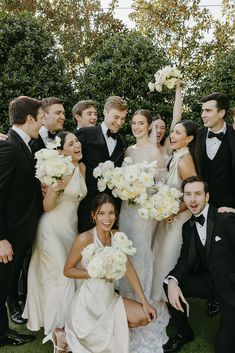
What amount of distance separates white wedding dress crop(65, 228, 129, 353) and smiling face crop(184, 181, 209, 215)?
3.61 ft

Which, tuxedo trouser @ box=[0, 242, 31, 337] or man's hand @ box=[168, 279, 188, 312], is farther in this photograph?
tuxedo trouser @ box=[0, 242, 31, 337]

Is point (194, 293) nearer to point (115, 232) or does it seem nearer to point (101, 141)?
point (115, 232)

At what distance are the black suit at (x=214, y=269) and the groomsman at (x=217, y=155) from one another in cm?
99

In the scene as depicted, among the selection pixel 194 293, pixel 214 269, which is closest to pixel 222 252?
pixel 214 269

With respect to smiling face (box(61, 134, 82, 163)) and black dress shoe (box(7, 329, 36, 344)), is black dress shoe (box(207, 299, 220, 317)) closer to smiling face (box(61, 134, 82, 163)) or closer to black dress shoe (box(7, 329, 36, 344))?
black dress shoe (box(7, 329, 36, 344))

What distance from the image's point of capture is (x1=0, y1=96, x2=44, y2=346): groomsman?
151 inches

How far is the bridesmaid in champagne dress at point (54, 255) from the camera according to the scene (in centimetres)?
421

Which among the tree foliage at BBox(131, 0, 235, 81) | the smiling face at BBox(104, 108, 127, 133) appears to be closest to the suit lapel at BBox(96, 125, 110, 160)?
the smiling face at BBox(104, 108, 127, 133)

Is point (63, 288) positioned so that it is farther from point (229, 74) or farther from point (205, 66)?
point (205, 66)

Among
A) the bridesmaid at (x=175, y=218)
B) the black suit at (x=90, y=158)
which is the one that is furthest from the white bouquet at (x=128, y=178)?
the bridesmaid at (x=175, y=218)

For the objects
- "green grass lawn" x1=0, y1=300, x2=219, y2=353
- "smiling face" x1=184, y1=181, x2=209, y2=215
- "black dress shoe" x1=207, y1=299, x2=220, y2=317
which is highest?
"smiling face" x1=184, y1=181, x2=209, y2=215

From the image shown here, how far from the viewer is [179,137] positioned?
4.71m

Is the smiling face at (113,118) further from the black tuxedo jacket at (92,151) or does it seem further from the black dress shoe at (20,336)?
the black dress shoe at (20,336)

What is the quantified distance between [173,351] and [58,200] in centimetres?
194
